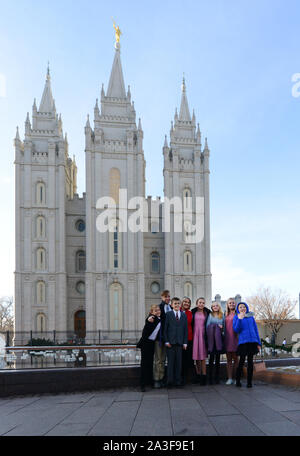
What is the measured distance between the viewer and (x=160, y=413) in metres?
5.40

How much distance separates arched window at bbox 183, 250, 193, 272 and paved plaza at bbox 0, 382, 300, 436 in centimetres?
3412

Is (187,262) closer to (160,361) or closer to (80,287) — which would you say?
(80,287)

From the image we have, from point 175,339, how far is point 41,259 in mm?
33939

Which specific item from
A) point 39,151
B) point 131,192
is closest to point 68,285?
point 131,192

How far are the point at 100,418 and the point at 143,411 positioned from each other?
2.18ft

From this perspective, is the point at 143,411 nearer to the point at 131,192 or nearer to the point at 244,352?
the point at 244,352

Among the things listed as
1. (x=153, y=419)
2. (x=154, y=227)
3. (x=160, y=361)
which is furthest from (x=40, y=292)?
(x=153, y=419)

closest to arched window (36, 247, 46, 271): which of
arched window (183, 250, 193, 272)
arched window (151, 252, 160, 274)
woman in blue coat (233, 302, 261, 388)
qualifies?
arched window (151, 252, 160, 274)

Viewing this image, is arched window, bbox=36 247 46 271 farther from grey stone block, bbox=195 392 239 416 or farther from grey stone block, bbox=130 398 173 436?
grey stone block, bbox=130 398 173 436

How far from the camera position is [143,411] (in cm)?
562

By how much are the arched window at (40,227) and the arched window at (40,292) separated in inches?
184

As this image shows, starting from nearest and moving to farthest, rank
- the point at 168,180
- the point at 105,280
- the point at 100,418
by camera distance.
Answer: the point at 100,418 < the point at 105,280 < the point at 168,180

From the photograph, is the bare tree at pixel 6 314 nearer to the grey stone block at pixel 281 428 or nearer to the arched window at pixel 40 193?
the arched window at pixel 40 193

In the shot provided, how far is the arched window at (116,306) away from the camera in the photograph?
1517 inches
